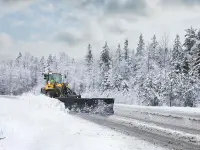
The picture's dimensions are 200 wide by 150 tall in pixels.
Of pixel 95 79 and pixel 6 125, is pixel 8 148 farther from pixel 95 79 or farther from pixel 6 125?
pixel 95 79

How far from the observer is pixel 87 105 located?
21.8 m

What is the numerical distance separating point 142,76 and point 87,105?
34.6 meters

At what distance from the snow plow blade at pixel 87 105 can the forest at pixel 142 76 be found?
9966 millimetres

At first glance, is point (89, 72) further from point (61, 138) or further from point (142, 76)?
point (61, 138)

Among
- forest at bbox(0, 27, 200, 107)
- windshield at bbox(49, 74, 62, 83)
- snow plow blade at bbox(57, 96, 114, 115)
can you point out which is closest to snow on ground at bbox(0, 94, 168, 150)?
snow plow blade at bbox(57, 96, 114, 115)

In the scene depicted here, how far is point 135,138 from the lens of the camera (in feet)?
34.8

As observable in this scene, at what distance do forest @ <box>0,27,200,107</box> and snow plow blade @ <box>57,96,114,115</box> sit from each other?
32.7 feet

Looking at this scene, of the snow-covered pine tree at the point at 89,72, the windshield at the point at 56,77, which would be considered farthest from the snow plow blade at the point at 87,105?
the snow-covered pine tree at the point at 89,72

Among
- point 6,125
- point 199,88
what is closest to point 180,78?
point 199,88

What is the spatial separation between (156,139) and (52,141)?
9.36ft

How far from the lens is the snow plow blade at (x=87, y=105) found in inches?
851

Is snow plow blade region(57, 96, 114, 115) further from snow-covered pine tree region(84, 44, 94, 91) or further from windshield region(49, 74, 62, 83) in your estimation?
snow-covered pine tree region(84, 44, 94, 91)

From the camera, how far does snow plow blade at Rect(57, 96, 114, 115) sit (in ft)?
70.9

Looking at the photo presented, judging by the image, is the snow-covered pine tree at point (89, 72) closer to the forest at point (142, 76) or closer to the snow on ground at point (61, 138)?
the forest at point (142, 76)
